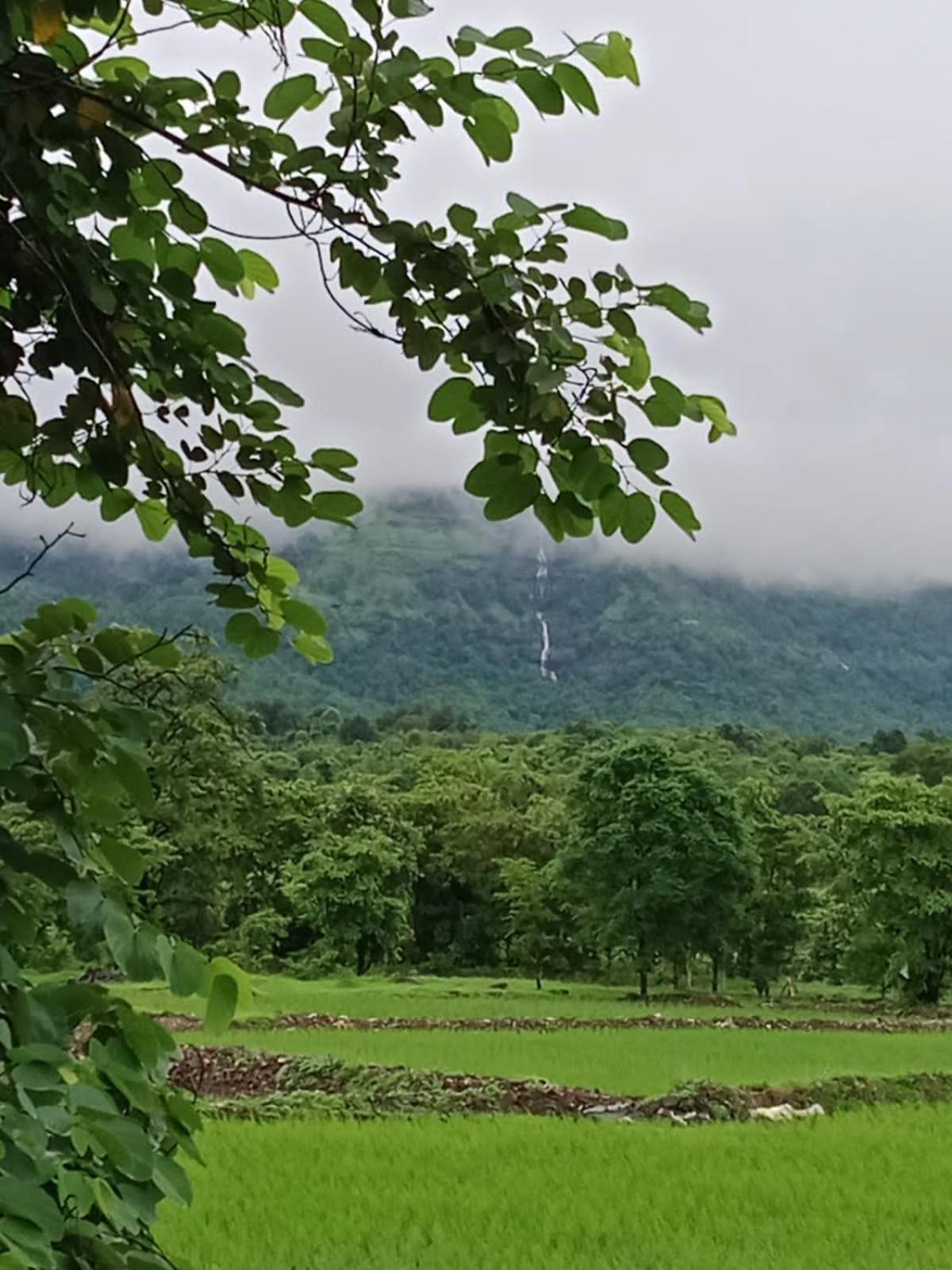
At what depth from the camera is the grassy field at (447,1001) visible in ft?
60.8

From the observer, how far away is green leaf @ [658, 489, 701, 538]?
99 centimetres

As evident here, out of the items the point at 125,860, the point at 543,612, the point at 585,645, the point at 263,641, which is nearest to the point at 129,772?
the point at 125,860

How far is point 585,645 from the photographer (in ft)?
505

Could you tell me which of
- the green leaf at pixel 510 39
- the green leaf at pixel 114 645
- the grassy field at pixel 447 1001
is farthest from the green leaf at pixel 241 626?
the grassy field at pixel 447 1001

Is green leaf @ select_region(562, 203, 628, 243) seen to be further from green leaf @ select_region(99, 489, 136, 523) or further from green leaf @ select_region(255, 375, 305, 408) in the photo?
green leaf @ select_region(99, 489, 136, 523)

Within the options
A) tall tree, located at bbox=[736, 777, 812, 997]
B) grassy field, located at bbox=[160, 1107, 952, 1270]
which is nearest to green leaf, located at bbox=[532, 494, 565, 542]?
grassy field, located at bbox=[160, 1107, 952, 1270]

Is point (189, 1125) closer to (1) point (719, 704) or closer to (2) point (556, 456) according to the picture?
(2) point (556, 456)

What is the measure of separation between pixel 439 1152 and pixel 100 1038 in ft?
22.5

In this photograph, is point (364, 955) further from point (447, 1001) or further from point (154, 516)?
point (154, 516)

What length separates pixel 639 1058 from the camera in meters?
12.7

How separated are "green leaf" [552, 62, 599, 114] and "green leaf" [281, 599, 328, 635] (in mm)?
614

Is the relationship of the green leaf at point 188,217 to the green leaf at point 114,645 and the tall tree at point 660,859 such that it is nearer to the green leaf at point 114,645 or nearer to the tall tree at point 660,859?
the green leaf at point 114,645

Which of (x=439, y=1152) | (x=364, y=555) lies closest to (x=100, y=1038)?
(x=439, y=1152)

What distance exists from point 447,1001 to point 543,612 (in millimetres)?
146156
